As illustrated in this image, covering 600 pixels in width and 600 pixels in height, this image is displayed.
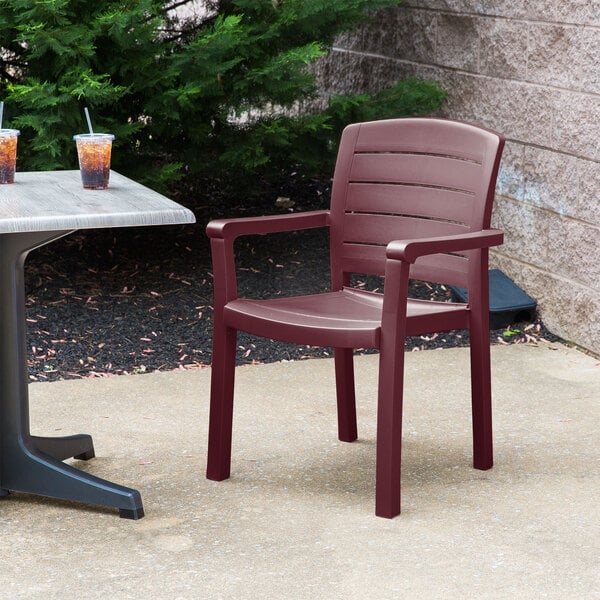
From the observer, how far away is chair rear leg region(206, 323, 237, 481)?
3436mm

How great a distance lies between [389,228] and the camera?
146 inches

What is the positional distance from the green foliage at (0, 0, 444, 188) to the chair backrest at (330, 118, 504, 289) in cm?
161

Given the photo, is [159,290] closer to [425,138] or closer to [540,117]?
A: [540,117]

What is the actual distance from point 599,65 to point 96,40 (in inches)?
88.5

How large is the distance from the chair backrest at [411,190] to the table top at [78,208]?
81cm

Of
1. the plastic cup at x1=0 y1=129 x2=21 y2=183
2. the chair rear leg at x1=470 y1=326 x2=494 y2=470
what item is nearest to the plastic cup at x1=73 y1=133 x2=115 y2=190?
the plastic cup at x1=0 y1=129 x2=21 y2=183

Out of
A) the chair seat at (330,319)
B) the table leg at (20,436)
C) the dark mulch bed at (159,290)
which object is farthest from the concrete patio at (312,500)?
the chair seat at (330,319)

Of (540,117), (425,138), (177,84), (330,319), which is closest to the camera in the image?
(330,319)

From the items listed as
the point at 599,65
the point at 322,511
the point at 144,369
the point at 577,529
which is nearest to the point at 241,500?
the point at 322,511

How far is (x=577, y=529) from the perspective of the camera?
313 cm

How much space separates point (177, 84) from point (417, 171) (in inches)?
85.1

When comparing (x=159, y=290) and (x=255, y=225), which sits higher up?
(x=255, y=225)

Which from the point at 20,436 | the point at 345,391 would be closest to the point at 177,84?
the point at 345,391

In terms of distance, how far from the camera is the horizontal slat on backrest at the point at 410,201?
3.54 m
